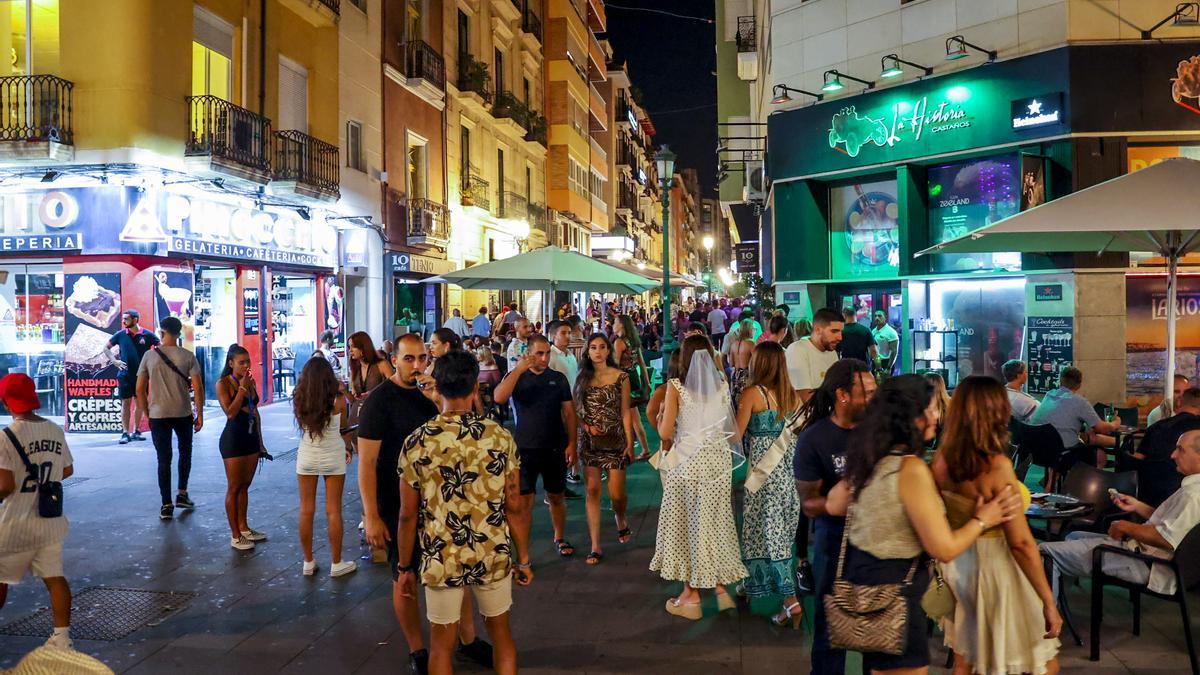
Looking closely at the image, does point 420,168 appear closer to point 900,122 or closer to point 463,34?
point 463,34

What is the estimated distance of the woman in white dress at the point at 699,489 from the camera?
18.2 ft

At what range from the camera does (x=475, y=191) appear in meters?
26.1

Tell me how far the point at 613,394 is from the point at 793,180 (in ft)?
35.9

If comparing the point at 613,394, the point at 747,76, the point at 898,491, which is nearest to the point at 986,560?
the point at 898,491

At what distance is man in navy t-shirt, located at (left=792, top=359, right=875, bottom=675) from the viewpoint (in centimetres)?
367

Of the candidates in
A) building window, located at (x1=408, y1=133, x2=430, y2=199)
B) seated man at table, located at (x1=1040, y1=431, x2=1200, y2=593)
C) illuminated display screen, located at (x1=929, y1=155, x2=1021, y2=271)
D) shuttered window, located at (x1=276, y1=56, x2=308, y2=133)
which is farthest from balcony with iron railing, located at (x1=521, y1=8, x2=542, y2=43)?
seated man at table, located at (x1=1040, y1=431, x2=1200, y2=593)

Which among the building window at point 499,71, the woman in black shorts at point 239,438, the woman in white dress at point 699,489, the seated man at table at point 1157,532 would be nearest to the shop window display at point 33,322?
the woman in black shorts at point 239,438

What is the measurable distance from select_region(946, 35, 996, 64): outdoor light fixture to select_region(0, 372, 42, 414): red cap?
1322 cm

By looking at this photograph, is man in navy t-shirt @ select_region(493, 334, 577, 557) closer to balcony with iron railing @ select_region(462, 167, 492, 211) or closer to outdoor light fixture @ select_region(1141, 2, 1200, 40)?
outdoor light fixture @ select_region(1141, 2, 1200, 40)

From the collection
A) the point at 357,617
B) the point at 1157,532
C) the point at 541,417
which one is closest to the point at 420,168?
the point at 541,417

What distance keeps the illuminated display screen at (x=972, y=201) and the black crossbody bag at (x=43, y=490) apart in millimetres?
12126

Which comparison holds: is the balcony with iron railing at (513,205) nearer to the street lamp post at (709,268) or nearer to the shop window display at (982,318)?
the street lamp post at (709,268)

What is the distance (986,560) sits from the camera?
3580mm

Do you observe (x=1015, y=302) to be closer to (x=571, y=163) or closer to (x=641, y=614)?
(x=641, y=614)
